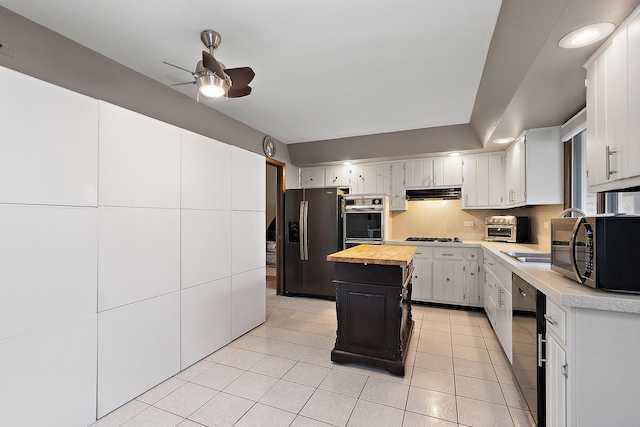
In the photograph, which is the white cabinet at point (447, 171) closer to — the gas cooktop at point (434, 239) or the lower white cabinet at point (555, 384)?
the gas cooktop at point (434, 239)

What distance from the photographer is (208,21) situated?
198 centimetres

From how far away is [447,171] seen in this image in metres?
4.64

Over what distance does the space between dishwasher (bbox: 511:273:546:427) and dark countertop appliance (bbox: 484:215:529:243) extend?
6.77ft

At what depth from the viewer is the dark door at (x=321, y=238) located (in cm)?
475

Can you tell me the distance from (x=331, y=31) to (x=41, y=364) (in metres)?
2.78

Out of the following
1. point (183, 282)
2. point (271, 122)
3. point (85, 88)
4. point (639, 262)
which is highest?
point (271, 122)

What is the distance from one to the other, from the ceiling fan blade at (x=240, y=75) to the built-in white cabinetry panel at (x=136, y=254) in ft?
3.91

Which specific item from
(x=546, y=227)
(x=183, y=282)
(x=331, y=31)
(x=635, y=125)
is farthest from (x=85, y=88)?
(x=546, y=227)

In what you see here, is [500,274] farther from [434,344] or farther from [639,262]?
[639,262]

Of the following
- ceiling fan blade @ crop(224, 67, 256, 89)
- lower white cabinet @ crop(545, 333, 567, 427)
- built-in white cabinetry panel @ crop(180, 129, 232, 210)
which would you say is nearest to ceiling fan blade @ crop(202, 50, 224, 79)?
ceiling fan blade @ crop(224, 67, 256, 89)

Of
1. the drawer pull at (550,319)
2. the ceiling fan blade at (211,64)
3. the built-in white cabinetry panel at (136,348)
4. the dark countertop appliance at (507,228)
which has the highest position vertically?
the ceiling fan blade at (211,64)

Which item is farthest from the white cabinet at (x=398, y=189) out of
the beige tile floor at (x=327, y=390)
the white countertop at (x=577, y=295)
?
the white countertop at (x=577, y=295)

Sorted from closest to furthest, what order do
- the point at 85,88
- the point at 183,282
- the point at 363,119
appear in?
the point at 85,88 < the point at 183,282 < the point at 363,119

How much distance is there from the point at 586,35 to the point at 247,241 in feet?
10.6
